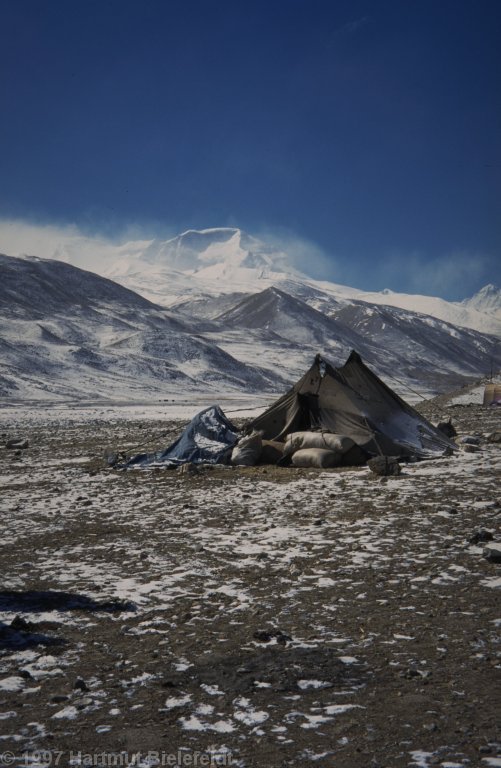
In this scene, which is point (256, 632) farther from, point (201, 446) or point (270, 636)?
point (201, 446)

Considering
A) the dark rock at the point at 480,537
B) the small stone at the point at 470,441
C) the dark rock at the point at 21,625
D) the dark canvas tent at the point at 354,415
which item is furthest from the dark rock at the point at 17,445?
the dark rock at the point at 480,537

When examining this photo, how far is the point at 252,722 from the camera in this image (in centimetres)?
441

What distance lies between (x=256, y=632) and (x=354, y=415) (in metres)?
11.9

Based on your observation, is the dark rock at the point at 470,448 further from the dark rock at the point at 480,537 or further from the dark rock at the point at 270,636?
the dark rock at the point at 270,636

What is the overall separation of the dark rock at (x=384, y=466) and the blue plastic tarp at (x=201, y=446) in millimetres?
4701

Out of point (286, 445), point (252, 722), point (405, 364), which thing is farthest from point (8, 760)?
point (405, 364)

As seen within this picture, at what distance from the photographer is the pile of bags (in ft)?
53.7

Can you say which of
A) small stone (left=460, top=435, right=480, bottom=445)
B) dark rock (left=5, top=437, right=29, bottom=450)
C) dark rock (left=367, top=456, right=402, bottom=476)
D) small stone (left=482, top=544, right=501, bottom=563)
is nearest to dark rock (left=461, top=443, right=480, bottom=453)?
small stone (left=460, top=435, right=480, bottom=445)

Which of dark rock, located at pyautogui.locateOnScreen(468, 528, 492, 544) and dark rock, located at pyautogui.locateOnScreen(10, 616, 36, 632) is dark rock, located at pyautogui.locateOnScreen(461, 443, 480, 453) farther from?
dark rock, located at pyautogui.locateOnScreen(10, 616, 36, 632)

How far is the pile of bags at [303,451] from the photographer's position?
16.4 metres

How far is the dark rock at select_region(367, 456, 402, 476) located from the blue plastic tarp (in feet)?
15.4

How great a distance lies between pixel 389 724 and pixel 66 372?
90190 mm

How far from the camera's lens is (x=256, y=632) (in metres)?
5.93

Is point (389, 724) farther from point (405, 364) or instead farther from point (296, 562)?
point (405, 364)
